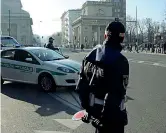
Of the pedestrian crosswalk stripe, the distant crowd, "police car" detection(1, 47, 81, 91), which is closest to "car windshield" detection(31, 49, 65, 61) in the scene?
"police car" detection(1, 47, 81, 91)

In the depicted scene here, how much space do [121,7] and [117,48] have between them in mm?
159989

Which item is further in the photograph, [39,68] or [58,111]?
[39,68]

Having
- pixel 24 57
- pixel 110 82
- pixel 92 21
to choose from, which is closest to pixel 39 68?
pixel 24 57

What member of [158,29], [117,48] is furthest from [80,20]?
[117,48]

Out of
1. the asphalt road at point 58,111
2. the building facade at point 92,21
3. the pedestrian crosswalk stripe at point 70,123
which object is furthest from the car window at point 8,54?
the building facade at point 92,21

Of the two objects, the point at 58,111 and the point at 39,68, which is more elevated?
the point at 39,68

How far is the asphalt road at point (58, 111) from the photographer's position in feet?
19.2

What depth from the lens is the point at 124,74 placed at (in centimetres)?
287

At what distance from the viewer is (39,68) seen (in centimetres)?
1016

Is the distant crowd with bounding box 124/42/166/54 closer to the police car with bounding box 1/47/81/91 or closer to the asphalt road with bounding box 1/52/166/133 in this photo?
the police car with bounding box 1/47/81/91

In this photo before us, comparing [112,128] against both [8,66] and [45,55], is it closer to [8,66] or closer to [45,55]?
[45,55]

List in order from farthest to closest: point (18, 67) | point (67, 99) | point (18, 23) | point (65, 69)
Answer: point (18, 23)
point (18, 67)
point (65, 69)
point (67, 99)

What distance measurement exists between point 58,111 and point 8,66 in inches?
174

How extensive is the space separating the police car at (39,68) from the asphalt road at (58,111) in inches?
13.9
